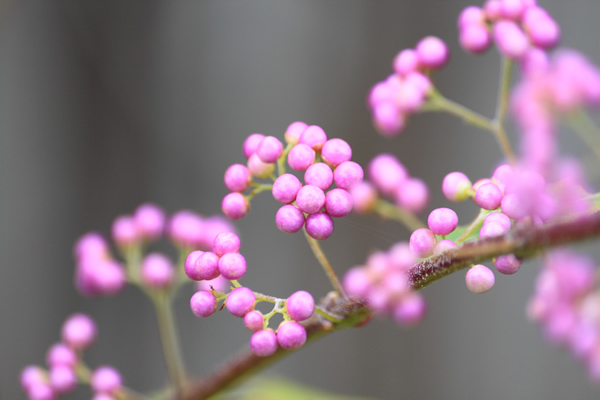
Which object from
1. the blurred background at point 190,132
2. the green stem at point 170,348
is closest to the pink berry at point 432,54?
the green stem at point 170,348

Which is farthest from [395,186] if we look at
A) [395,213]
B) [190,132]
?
[190,132]

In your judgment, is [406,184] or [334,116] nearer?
[406,184]

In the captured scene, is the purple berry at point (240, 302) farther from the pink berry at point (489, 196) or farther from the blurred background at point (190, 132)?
the blurred background at point (190, 132)

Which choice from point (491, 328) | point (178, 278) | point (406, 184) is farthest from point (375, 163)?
point (491, 328)

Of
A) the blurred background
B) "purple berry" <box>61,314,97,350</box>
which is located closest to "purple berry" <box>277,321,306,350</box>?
"purple berry" <box>61,314,97,350</box>

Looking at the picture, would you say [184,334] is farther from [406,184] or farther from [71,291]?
[406,184]

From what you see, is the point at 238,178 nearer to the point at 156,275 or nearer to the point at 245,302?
the point at 245,302
